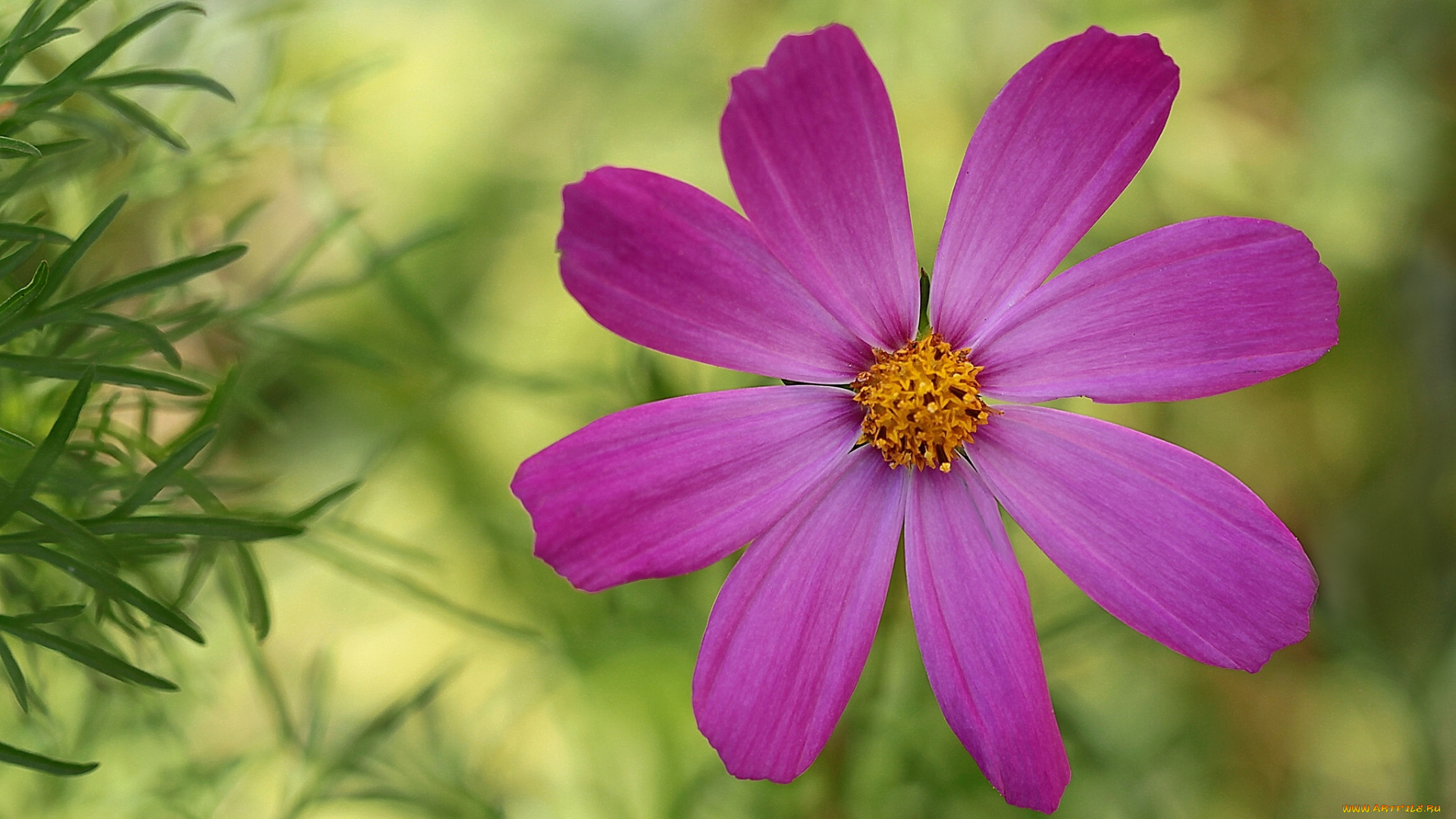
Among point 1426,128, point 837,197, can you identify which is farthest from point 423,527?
point 1426,128

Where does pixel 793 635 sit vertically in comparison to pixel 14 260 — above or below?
below

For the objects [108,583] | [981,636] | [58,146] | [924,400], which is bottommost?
[981,636]

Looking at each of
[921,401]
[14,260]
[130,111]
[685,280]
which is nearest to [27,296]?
[14,260]

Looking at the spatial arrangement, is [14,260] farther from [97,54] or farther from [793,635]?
[793,635]

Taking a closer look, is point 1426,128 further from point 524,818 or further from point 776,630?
point 524,818

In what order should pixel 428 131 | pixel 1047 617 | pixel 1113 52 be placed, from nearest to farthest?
1. pixel 1113 52
2. pixel 1047 617
3. pixel 428 131
